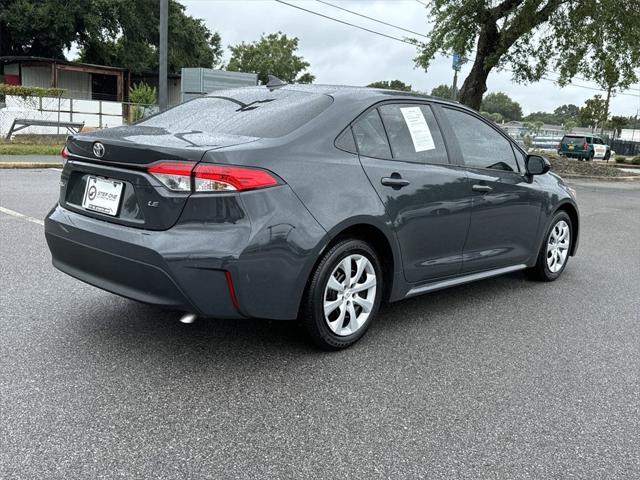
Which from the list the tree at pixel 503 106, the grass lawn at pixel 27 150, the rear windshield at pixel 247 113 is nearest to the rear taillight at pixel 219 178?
the rear windshield at pixel 247 113

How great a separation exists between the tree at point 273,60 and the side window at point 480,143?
216 ft

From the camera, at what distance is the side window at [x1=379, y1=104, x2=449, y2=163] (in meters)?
4.09

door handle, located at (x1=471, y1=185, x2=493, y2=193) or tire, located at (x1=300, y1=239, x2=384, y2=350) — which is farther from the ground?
door handle, located at (x1=471, y1=185, x2=493, y2=193)

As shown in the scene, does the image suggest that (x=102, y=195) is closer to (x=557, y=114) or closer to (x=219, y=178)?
(x=219, y=178)

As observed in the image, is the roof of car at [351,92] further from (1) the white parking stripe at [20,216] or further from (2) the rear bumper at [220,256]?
(1) the white parking stripe at [20,216]

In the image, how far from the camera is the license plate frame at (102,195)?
3410 mm

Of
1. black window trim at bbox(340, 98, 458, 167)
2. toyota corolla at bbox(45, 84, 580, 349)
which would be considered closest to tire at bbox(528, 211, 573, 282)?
toyota corolla at bbox(45, 84, 580, 349)

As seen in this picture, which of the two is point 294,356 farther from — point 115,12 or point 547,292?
point 115,12

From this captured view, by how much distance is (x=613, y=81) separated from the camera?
21734mm

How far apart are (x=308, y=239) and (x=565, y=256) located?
3.59 meters

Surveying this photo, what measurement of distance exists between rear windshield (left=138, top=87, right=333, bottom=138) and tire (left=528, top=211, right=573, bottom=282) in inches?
111

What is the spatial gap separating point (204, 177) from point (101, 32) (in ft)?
141

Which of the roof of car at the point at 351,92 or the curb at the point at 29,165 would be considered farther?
the curb at the point at 29,165

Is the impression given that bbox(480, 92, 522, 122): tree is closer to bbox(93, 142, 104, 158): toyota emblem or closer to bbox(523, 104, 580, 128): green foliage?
bbox(523, 104, 580, 128): green foliage
